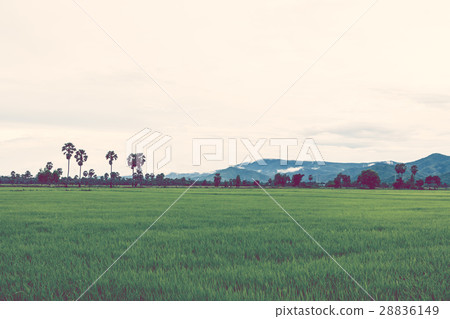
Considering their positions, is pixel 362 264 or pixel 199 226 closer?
pixel 362 264

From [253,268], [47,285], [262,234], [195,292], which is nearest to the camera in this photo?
[195,292]

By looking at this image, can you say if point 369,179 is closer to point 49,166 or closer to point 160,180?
point 160,180

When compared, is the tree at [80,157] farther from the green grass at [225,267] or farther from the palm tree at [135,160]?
the green grass at [225,267]

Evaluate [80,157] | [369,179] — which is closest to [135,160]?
[80,157]

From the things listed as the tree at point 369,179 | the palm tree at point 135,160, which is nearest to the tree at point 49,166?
the palm tree at point 135,160

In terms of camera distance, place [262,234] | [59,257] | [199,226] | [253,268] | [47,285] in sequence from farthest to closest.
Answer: [199,226]
[262,234]
[59,257]
[253,268]
[47,285]

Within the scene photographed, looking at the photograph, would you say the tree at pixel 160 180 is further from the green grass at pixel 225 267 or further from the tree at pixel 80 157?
the green grass at pixel 225 267

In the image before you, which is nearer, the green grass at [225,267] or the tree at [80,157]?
the green grass at [225,267]

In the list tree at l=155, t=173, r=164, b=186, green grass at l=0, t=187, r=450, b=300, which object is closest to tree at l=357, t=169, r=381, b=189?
tree at l=155, t=173, r=164, b=186

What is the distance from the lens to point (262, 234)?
1024 cm

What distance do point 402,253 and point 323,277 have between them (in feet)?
10.3

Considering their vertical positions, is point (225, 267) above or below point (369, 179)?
below

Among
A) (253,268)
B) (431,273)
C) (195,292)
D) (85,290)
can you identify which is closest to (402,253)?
(431,273)
